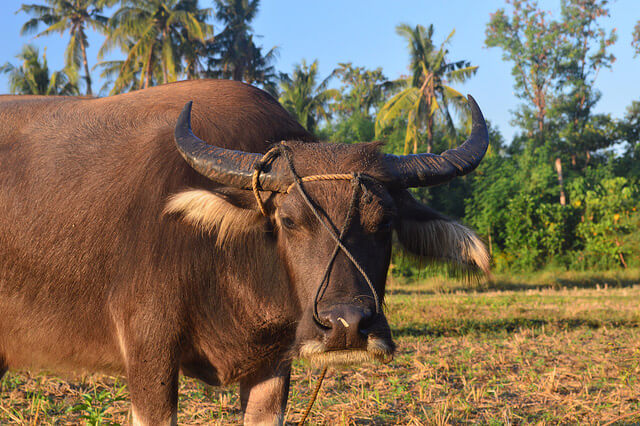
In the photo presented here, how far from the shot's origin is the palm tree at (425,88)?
21.3m

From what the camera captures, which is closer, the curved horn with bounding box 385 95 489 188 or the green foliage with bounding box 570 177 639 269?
the curved horn with bounding box 385 95 489 188

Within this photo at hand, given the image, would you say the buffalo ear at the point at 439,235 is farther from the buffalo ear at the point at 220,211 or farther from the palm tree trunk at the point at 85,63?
the palm tree trunk at the point at 85,63

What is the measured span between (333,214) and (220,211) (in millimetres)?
506

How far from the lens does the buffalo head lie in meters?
1.82

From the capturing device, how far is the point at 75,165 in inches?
101

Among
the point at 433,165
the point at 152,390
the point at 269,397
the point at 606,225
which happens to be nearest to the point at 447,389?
the point at 269,397

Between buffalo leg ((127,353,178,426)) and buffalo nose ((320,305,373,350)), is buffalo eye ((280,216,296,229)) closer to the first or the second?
buffalo nose ((320,305,373,350))

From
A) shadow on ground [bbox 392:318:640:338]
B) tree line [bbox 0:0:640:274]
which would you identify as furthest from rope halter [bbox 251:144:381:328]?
tree line [bbox 0:0:640:274]

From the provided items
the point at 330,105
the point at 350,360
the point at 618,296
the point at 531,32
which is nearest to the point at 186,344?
the point at 350,360

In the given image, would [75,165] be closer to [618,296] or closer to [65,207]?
[65,207]

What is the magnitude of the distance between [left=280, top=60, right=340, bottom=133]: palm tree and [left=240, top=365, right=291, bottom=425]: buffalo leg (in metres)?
21.8

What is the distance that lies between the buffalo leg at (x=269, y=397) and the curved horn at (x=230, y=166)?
95 cm

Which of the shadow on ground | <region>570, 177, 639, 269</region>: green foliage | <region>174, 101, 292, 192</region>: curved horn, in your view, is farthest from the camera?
<region>570, 177, 639, 269</region>: green foliage

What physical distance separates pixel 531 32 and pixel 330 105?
463 inches
